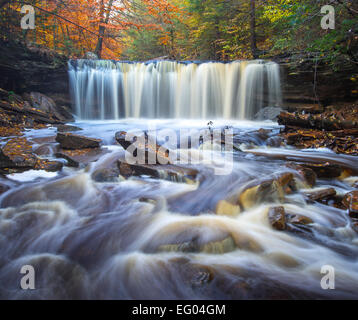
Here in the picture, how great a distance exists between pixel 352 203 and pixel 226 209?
1.74 metres

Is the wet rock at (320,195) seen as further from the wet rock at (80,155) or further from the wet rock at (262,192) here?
the wet rock at (80,155)

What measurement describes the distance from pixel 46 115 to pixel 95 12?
6728 millimetres

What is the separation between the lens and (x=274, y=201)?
10.9 feet

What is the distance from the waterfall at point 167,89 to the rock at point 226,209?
8.03m

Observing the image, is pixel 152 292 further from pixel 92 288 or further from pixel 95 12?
pixel 95 12

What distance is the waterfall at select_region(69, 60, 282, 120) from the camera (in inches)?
409

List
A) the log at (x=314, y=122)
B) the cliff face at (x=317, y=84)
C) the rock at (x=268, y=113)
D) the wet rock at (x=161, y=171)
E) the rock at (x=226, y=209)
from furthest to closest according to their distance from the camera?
the rock at (x=268, y=113) < the cliff face at (x=317, y=84) < the log at (x=314, y=122) < the wet rock at (x=161, y=171) < the rock at (x=226, y=209)

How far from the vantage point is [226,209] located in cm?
327

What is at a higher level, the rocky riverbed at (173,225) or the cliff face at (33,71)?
the cliff face at (33,71)

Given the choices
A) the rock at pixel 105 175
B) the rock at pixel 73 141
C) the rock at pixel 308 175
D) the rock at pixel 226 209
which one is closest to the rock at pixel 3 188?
the rock at pixel 105 175

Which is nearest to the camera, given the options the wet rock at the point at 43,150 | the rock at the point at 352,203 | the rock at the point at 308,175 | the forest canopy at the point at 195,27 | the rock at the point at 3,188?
the rock at the point at 352,203

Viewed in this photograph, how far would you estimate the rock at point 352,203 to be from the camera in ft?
9.57

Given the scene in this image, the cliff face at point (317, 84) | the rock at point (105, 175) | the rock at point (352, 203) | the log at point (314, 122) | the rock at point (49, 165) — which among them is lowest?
the rock at point (352, 203)

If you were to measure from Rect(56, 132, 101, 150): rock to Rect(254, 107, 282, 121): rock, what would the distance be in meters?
7.58
